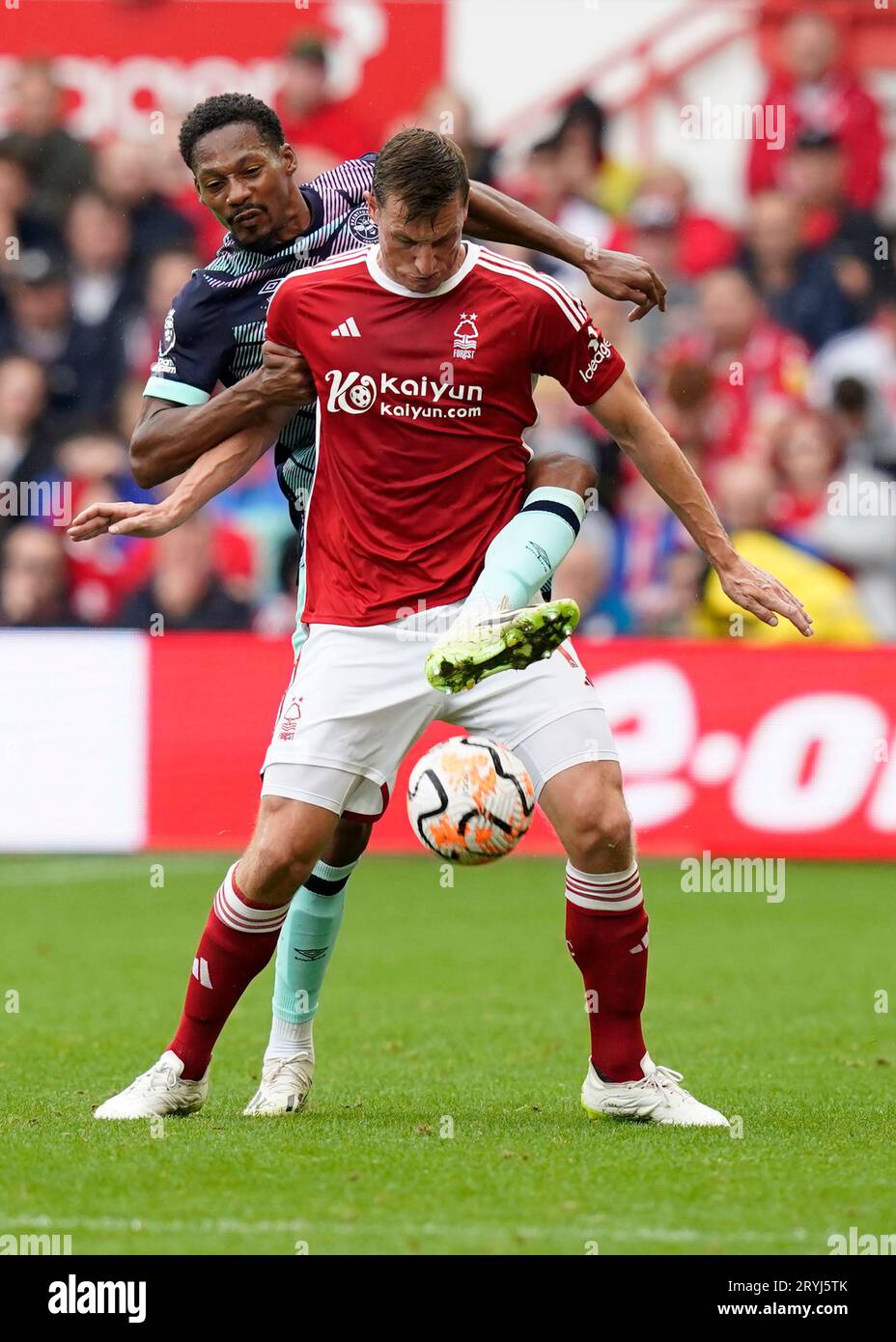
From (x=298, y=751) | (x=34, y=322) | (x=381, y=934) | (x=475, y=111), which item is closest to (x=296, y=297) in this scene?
(x=298, y=751)

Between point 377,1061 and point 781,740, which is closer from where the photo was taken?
point 377,1061

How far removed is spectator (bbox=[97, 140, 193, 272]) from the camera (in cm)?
1427

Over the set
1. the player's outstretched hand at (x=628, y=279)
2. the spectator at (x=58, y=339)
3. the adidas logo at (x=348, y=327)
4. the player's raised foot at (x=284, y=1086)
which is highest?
the spectator at (x=58, y=339)

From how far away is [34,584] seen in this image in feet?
42.3

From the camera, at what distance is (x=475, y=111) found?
50.5 ft

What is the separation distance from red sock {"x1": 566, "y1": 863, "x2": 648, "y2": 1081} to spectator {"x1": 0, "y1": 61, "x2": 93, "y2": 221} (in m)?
9.92

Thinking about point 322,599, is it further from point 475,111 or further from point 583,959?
point 475,111

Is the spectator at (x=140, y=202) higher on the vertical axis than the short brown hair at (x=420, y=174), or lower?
higher

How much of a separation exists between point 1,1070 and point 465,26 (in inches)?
433

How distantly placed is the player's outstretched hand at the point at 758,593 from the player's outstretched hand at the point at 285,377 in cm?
A: 122

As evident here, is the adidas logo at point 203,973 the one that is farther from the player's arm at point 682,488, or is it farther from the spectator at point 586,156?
the spectator at point 586,156

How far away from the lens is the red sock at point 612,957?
18.3ft

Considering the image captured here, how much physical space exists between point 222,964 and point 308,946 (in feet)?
2.11
